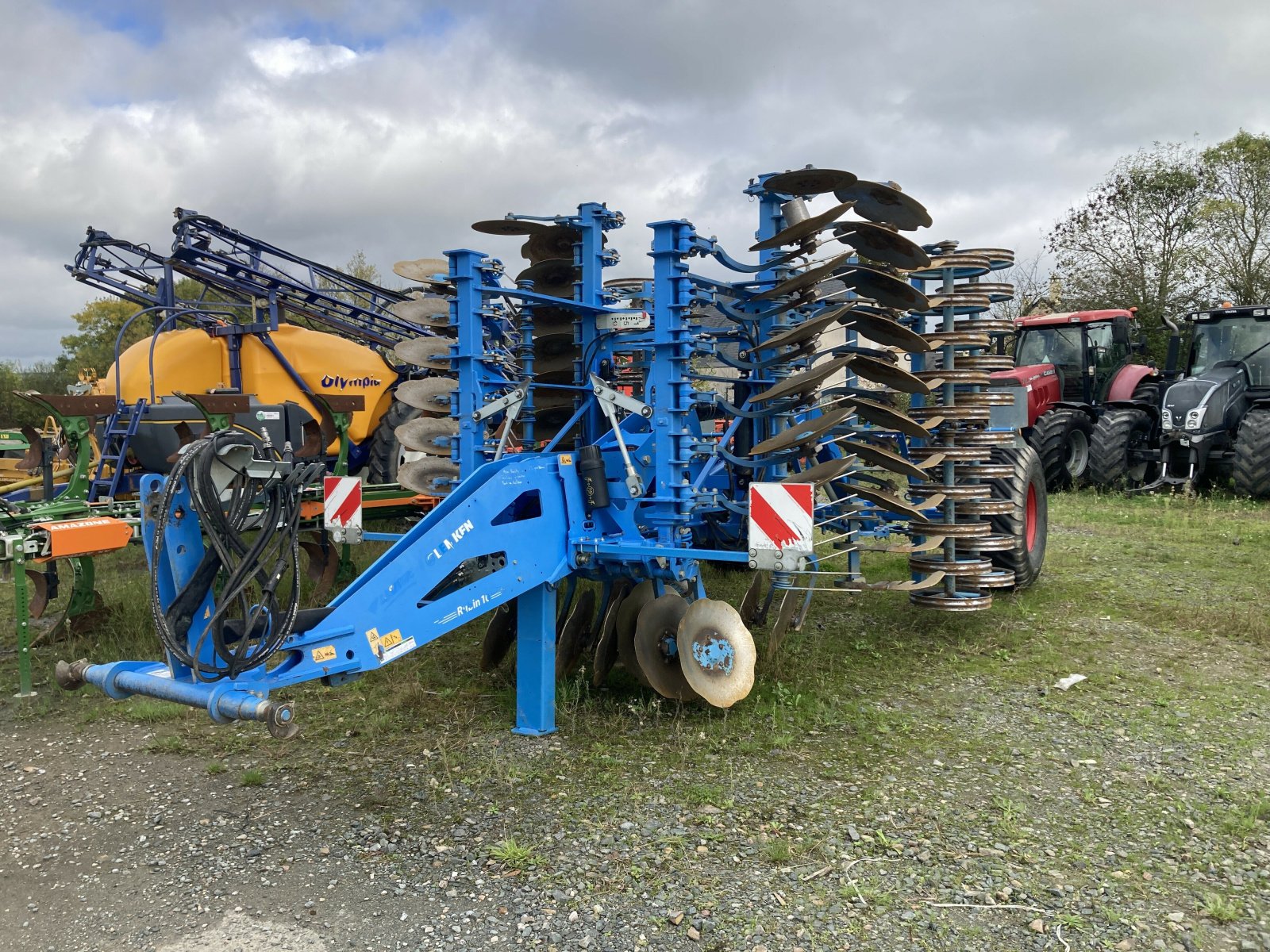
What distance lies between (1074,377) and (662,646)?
11.4 m

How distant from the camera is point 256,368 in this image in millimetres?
9766

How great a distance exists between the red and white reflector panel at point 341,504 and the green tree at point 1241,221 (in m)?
23.0

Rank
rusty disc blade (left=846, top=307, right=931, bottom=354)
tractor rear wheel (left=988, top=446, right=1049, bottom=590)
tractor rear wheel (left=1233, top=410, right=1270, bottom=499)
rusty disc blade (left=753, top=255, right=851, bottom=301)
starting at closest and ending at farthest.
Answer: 1. rusty disc blade (left=753, top=255, right=851, bottom=301)
2. rusty disc blade (left=846, top=307, right=931, bottom=354)
3. tractor rear wheel (left=988, top=446, right=1049, bottom=590)
4. tractor rear wheel (left=1233, top=410, right=1270, bottom=499)

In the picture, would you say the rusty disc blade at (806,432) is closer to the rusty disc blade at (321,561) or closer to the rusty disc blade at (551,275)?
the rusty disc blade at (551,275)

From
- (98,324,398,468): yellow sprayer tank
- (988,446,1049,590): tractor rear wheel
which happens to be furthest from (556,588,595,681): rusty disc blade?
(98,324,398,468): yellow sprayer tank

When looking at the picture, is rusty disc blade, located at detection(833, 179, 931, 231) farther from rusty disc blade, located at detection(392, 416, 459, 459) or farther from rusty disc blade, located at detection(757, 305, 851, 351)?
rusty disc blade, located at detection(392, 416, 459, 459)

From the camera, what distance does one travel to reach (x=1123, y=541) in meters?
9.11

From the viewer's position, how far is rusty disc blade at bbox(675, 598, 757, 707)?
168 inches

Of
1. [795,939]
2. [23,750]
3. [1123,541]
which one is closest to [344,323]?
[23,750]

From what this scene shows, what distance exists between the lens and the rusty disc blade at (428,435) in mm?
5672

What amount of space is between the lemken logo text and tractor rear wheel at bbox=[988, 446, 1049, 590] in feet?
21.1

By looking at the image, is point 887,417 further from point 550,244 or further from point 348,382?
point 348,382

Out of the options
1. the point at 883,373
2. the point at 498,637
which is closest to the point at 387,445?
the point at 498,637

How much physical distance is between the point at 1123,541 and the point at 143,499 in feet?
27.6
